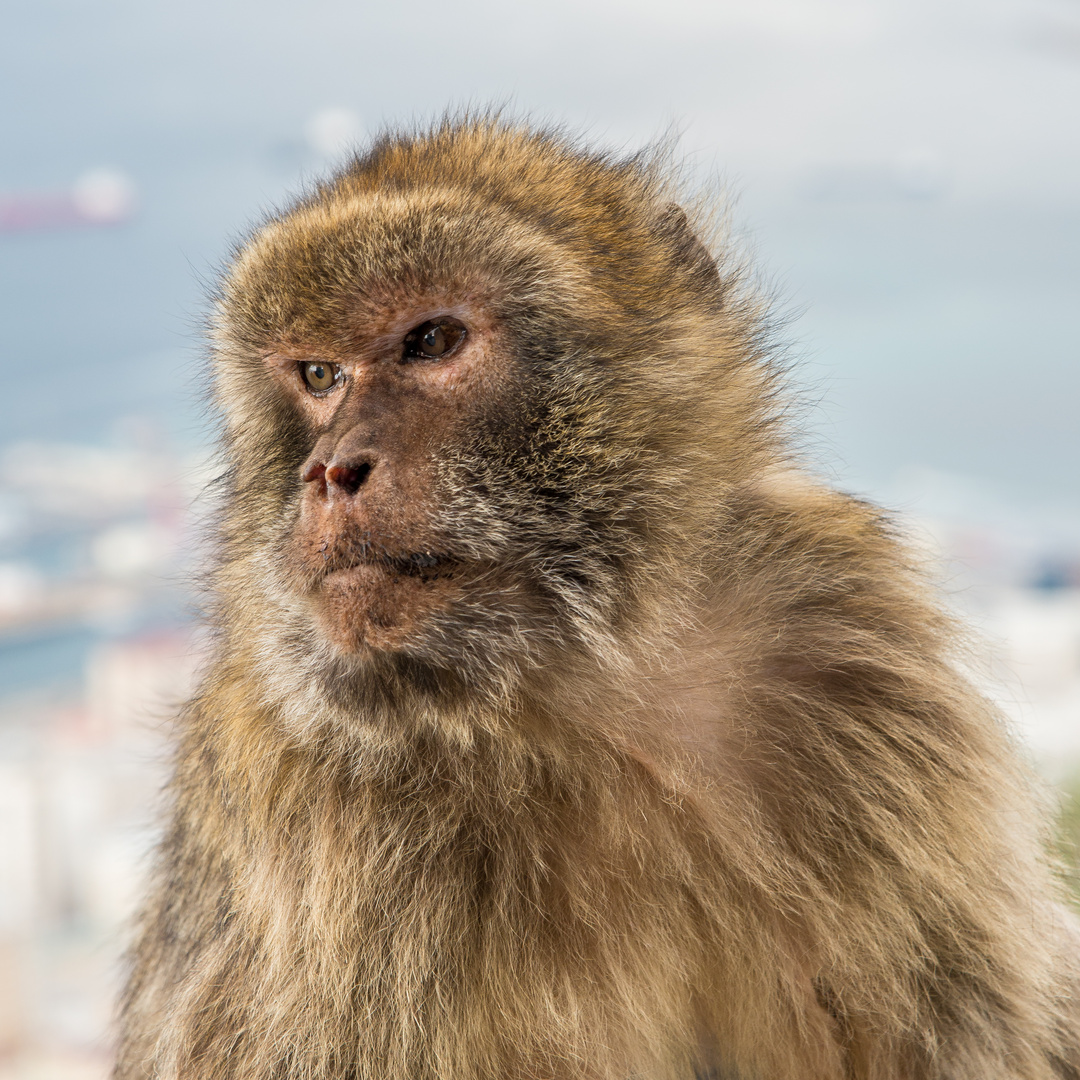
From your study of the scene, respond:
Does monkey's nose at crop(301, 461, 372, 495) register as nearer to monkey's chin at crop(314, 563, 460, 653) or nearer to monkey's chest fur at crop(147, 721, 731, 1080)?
monkey's chin at crop(314, 563, 460, 653)

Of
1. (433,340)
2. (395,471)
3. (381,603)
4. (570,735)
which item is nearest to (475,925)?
(570,735)

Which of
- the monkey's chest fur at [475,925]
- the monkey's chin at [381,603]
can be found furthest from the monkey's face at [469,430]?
the monkey's chest fur at [475,925]

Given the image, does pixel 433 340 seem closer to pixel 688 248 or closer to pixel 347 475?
pixel 347 475

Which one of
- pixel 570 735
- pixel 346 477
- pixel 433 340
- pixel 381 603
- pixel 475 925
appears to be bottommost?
pixel 475 925

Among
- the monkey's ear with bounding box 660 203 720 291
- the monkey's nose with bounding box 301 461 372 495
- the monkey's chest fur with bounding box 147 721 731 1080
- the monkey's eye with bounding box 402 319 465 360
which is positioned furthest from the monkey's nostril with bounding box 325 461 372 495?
the monkey's ear with bounding box 660 203 720 291

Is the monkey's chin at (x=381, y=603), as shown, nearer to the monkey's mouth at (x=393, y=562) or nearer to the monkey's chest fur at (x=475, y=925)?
the monkey's mouth at (x=393, y=562)

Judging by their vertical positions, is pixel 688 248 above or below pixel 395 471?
above
